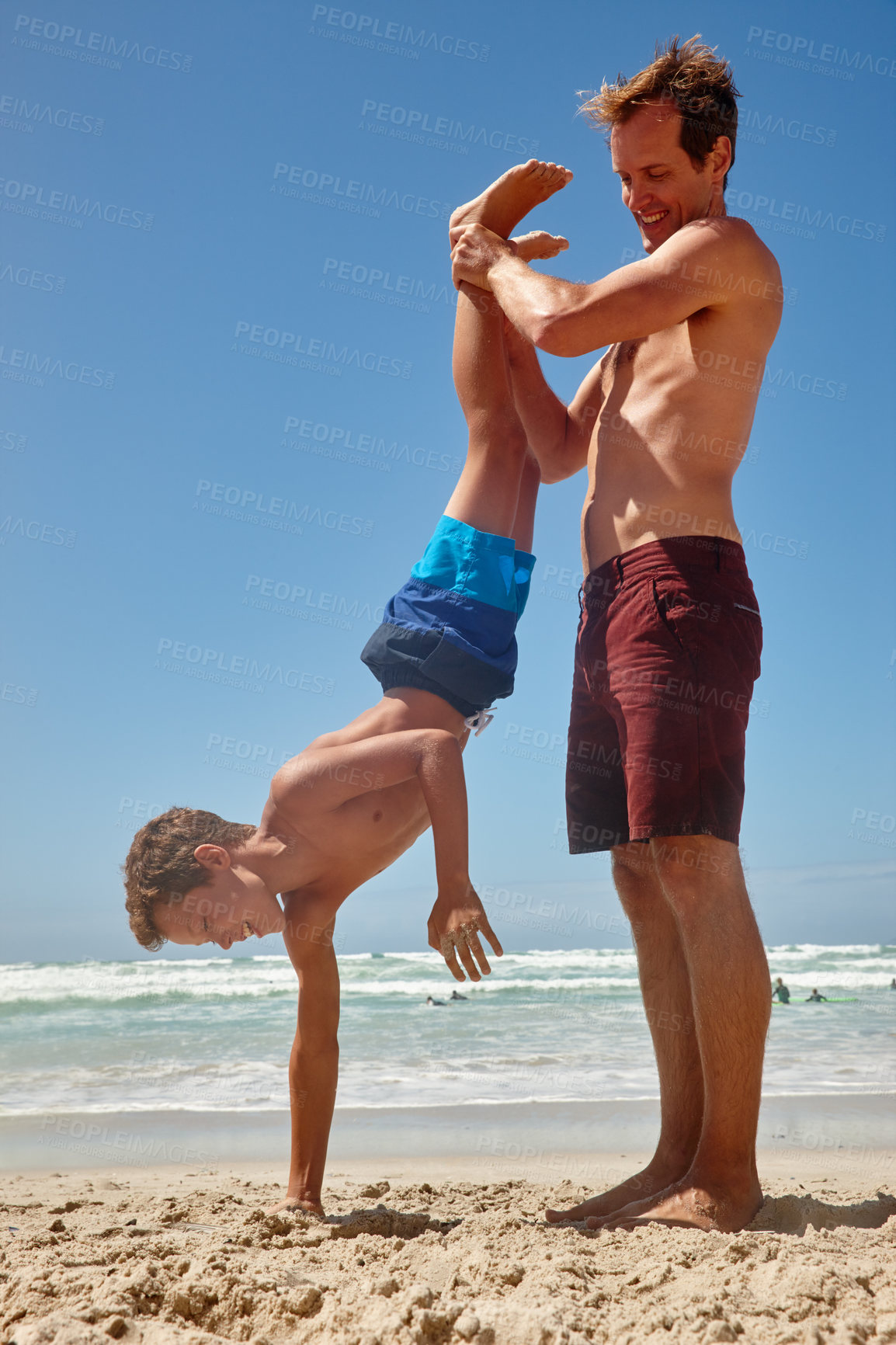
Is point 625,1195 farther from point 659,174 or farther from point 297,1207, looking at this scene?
point 659,174

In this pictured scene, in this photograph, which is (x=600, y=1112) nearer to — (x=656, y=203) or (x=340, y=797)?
(x=340, y=797)

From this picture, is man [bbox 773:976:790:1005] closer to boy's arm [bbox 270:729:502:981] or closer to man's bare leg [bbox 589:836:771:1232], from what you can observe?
man's bare leg [bbox 589:836:771:1232]

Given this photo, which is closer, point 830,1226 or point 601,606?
point 830,1226

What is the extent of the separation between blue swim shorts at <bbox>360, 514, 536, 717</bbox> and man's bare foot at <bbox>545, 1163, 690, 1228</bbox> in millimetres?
1626

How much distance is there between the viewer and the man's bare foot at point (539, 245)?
3.59m

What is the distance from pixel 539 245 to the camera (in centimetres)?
363

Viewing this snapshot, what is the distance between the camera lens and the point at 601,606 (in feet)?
9.87

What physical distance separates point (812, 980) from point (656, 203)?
67.0ft

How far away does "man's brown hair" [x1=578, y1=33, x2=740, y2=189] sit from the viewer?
2.99m

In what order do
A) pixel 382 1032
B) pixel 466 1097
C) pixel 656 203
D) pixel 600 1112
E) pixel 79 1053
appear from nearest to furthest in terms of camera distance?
pixel 656 203 → pixel 600 1112 → pixel 466 1097 → pixel 79 1053 → pixel 382 1032

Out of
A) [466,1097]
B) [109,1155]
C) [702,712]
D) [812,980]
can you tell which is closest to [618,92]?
[702,712]

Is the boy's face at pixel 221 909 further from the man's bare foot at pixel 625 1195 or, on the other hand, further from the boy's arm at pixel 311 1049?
the man's bare foot at pixel 625 1195

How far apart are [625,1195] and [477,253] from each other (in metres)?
3.15

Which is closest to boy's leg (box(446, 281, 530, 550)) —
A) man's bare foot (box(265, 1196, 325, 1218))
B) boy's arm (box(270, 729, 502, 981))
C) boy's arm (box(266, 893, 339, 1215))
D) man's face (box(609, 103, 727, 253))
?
man's face (box(609, 103, 727, 253))
